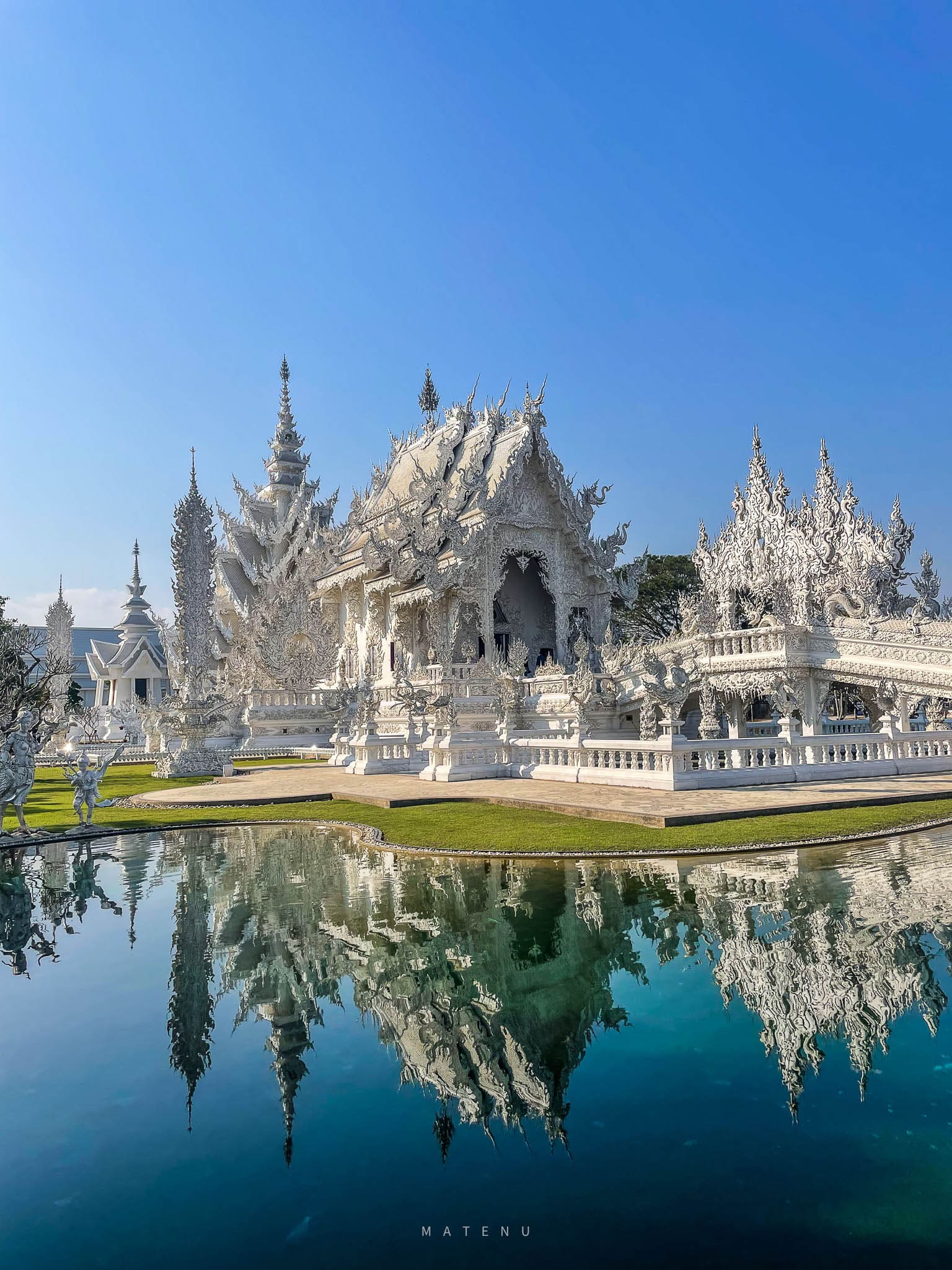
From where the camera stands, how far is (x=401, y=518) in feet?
85.6

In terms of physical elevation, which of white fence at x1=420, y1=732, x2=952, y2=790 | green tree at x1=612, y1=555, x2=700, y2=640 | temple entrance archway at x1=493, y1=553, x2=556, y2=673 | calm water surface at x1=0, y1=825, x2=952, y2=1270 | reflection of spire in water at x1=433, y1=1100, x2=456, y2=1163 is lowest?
reflection of spire in water at x1=433, y1=1100, x2=456, y2=1163

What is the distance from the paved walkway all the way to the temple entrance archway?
38.0ft

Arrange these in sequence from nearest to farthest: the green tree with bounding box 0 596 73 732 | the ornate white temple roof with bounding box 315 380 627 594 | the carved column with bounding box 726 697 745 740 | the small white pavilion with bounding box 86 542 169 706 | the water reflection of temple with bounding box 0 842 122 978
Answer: the water reflection of temple with bounding box 0 842 122 978 < the green tree with bounding box 0 596 73 732 < the carved column with bounding box 726 697 745 740 < the ornate white temple roof with bounding box 315 380 627 594 < the small white pavilion with bounding box 86 542 169 706

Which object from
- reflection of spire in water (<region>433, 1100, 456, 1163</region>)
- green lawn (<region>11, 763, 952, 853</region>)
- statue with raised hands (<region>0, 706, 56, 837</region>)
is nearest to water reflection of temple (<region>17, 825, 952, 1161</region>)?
reflection of spire in water (<region>433, 1100, 456, 1163</region>)

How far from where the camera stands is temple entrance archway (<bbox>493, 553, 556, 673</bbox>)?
2769 centimetres

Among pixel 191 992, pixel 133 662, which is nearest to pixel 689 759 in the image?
pixel 191 992

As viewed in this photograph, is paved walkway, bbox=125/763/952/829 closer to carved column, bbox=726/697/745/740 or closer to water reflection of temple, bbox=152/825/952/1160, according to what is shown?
water reflection of temple, bbox=152/825/952/1160

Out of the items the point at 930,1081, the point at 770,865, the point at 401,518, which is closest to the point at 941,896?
the point at 770,865

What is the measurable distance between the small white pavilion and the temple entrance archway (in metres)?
23.5

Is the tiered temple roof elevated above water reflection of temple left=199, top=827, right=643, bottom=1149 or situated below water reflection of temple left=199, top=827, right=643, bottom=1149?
above

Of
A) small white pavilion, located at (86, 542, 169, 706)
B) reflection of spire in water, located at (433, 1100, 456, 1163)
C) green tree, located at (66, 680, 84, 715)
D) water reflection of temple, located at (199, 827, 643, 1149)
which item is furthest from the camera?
small white pavilion, located at (86, 542, 169, 706)

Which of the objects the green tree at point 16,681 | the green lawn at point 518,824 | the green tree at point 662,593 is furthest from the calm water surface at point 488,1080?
the green tree at point 662,593

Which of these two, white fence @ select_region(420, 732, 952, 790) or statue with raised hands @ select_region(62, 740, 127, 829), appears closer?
statue with raised hands @ select_region(62, 740, 127, 829)

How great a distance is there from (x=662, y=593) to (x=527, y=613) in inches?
825
